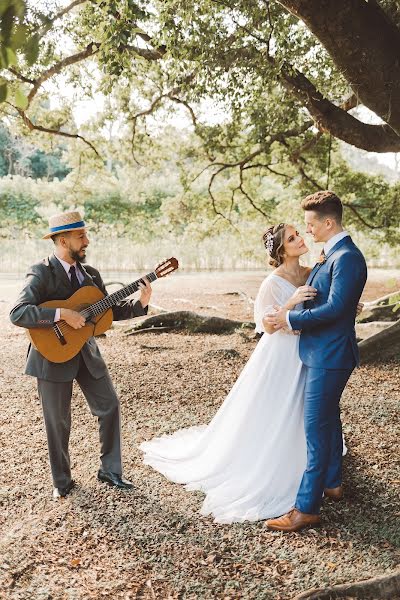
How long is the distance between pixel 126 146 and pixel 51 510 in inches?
422

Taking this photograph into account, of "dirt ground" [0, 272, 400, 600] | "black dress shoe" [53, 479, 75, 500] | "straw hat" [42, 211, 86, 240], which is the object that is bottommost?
"dirt ground" [0, 272, 400, 600]

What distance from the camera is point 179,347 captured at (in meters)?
9.41

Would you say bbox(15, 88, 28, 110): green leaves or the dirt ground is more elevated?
bbox(15, 88, 28, 110): green leaves

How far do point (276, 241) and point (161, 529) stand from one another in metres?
2.01

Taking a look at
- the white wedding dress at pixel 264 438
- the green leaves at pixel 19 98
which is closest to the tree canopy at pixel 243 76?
the green leaves at pixel 19 98

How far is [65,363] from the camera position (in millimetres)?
4113

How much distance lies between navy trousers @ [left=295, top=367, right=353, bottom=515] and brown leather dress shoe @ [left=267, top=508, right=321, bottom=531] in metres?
0.03

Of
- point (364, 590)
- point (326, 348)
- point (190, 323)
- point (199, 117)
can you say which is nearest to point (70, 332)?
point (326, 348)

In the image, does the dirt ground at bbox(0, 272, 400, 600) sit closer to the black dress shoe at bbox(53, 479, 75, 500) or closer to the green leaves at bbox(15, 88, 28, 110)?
the black dress shoe at bbox(53, 479, 75, 500)

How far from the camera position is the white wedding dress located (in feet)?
12.9

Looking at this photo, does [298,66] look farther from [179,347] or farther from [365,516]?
[365,516]

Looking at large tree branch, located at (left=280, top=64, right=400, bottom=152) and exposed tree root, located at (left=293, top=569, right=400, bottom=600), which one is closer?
exposed tree root, located at (left=293, top=569, right=400, bottom=600)

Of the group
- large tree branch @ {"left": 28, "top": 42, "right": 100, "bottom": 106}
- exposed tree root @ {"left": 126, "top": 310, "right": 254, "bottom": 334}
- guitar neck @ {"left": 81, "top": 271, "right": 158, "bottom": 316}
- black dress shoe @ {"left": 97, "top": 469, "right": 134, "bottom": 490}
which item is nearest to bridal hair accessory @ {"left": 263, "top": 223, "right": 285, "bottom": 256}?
guitar neck @ {"left": 81, "top": 271, "right": 158, "bottom": 316}

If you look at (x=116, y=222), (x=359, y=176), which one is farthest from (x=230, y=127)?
(x=116, y=222)
